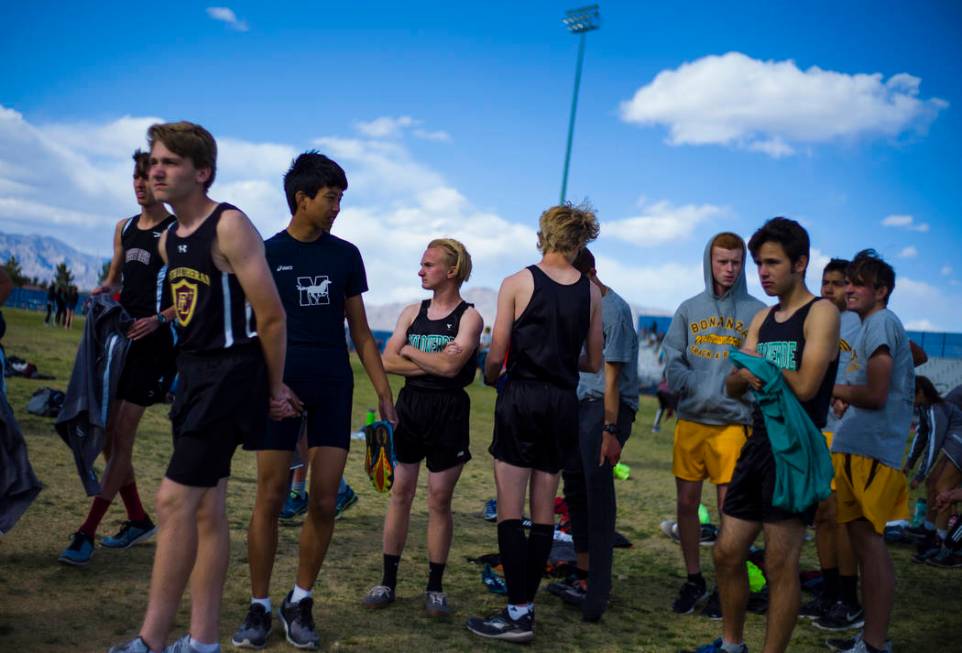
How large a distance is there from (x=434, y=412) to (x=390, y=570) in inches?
37.5

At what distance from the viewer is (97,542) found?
4.88 metres

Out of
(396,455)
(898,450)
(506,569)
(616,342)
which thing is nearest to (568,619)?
(506,569)

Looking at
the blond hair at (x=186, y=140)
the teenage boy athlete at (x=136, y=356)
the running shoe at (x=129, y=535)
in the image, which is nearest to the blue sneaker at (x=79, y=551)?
the teenage boy athlete at (x=136, y=356)

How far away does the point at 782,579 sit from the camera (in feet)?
11.1

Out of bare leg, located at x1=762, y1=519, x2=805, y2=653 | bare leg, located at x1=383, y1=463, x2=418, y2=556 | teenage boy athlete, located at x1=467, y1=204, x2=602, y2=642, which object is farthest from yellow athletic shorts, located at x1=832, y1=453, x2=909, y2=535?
bare leg, located at x1=383, y1=463, x2=418, y2=556

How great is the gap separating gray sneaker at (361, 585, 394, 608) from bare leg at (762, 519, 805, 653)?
6.62 ft

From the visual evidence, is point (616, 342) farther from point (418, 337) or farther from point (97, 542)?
point (97, 542)

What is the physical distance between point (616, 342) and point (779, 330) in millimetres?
1299

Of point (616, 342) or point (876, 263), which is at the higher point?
point (876, 263)

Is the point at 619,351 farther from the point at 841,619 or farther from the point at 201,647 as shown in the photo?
the point at 201,647

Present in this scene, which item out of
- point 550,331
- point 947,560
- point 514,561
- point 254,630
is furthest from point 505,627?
point 947,560

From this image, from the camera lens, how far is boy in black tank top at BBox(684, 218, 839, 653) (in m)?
3.39

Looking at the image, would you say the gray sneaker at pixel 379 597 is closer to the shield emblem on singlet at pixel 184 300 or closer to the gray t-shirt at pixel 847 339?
the shield emblem on singlet at pixel 184 300

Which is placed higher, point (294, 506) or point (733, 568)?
point (733, 568)
